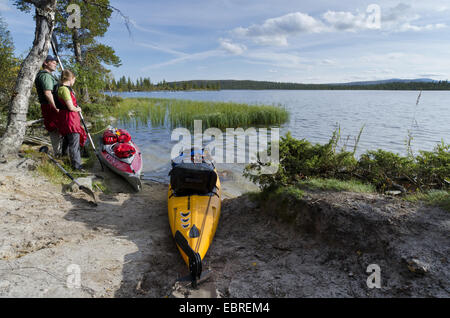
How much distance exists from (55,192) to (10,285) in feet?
10.0

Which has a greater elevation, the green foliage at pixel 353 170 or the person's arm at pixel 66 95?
the person's arm at pixel 66 95

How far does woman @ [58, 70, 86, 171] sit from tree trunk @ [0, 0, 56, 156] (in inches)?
35.2

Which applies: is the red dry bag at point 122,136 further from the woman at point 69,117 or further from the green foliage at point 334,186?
the green foliage at point 334,186

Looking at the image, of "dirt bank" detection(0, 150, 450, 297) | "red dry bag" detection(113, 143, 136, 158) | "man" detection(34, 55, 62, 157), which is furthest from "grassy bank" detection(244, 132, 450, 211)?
"man" detection(34, 55, 62, 157)

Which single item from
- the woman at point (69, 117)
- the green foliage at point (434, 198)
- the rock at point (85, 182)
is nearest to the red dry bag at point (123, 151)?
the woman at point (69, 117)

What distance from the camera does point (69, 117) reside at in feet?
20.8

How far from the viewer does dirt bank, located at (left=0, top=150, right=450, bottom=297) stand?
263cm

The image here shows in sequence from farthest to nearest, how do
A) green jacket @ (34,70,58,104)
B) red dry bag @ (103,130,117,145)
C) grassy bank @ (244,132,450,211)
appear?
1. red dry bag @ (103,130,117,145)
2. green jacket @ (34,70,58,104)
3. grassy bank @ (244,132,450,211)

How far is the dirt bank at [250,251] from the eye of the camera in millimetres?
2635

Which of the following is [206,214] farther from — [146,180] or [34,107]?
[34,107]

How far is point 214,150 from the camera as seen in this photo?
12.0 meters

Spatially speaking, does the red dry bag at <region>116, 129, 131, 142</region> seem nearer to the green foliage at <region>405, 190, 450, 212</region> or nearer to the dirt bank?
the dirt bank

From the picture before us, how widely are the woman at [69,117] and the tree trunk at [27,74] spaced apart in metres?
0.89
